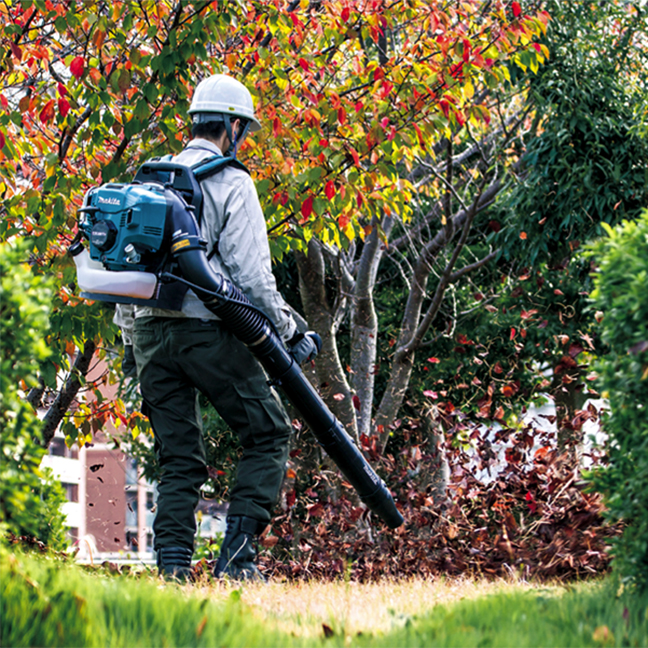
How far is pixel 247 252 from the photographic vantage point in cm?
390

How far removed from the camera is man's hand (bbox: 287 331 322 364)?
13.5 ft

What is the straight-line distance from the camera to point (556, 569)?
14.0 ft

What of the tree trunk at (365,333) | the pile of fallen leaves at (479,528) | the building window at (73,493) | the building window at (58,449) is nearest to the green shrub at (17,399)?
the pile of fallen leaves at (479,528)

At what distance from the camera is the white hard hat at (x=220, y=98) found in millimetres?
4137

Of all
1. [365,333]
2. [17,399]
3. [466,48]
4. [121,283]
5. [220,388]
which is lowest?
[17,399]

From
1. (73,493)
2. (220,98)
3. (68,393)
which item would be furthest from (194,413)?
(73,493)

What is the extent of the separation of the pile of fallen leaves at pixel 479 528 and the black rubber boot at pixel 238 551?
3.63 feet

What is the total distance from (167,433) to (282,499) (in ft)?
12.5

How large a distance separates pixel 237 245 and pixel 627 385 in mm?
1874

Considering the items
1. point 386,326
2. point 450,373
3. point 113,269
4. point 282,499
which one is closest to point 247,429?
point 113,269

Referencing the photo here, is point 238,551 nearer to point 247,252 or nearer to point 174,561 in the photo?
point 174,561

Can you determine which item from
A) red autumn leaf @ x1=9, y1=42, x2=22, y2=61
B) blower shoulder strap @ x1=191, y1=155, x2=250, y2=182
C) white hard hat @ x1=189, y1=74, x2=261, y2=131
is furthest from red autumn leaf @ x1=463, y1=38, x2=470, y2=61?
red autumn leaf @ x1=9, y1=42, x2=22, y2=61

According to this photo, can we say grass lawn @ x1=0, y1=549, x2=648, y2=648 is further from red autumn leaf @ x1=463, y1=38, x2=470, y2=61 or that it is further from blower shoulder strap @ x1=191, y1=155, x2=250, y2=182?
red autumn leaf @ x1=463, y1=38, x2=470, y2=61

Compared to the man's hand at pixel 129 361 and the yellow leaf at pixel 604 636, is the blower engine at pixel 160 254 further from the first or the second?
the yellow leaf at pixel 604 636
